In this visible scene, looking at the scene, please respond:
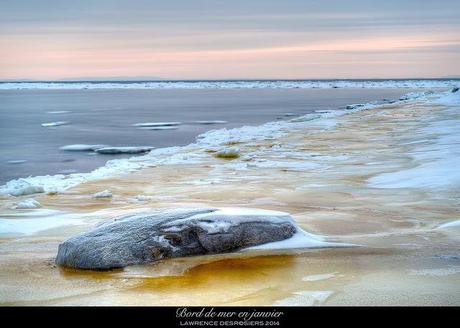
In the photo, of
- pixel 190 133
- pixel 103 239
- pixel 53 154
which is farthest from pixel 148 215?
pixel 190 133

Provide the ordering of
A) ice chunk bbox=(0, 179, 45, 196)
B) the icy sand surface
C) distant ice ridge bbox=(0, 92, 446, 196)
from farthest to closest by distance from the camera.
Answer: distant ice ridge bbox=(0, 92, 446, 196) < ice chunk bbox=(0, 179, 45, 196) < the icy sand surface

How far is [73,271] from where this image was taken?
389 centimetres

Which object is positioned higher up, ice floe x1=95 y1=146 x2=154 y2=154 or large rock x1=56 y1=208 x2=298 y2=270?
large rock x1=56 y1=208 x2=298 y2=270

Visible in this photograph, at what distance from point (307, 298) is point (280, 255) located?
31.6 inches

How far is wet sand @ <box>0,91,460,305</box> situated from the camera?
334 cm

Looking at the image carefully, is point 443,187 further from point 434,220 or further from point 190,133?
point 190,133

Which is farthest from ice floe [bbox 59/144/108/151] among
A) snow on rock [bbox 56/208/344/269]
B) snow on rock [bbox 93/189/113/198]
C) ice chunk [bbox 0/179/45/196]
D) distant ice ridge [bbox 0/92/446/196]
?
snow on rock [bbox 56/208/344/269]

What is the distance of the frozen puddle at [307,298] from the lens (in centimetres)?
320

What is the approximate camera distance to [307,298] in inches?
129

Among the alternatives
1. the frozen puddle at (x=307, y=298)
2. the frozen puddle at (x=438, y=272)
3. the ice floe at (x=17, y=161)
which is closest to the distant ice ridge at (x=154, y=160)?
the ice floe at (x=17, y=161)

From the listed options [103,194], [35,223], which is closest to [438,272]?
[35,223]

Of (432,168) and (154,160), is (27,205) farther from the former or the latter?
(432,168)

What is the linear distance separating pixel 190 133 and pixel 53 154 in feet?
20.1

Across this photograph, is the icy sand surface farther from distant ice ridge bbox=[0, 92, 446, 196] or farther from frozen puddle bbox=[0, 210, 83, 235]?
distant ice ridge bbox=[0, 92, 446, 196]
